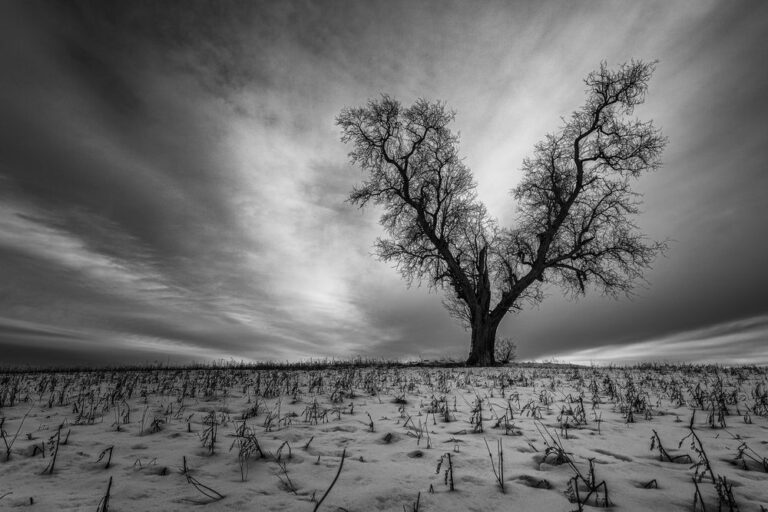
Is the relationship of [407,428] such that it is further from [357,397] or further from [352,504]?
[357,397]

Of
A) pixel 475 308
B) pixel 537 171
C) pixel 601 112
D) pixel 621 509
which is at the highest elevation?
pixel 601 112

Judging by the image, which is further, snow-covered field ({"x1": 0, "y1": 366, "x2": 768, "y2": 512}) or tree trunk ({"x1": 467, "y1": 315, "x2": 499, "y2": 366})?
tree trunk ({"x1": 467, "y1": 315, "x2": 499, "y2": 366})

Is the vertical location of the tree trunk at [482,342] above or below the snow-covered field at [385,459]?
above

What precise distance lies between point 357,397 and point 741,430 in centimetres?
527

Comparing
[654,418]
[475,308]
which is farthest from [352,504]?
[475,308]

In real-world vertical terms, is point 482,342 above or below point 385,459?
above

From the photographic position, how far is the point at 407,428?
4.43 meters

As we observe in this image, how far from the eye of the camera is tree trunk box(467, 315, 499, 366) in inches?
752

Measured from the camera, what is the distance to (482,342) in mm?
19344

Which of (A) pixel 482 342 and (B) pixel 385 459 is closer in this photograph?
(B) pixel 385 459

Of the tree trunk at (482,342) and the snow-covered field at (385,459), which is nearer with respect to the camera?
the snow-covered field at (385,459)

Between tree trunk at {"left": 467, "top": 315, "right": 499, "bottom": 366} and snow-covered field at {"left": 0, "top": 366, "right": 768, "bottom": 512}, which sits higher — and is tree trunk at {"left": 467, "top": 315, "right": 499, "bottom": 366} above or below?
above

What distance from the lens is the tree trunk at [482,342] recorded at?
62.7 ft

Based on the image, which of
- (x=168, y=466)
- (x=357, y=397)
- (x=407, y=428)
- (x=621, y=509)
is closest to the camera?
(x=621, y=509)
